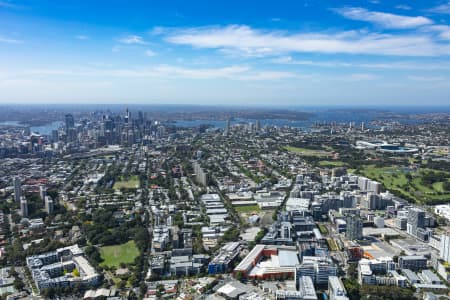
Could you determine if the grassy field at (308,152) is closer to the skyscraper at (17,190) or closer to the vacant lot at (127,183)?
the vacant lot at (127,183)

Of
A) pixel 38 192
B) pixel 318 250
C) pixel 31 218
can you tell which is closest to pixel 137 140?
pixel 38 192

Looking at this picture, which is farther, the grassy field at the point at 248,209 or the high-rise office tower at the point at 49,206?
the grassy field at the point at 248,209

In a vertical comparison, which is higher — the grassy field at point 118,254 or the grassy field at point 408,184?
the grassy field at point 408,184

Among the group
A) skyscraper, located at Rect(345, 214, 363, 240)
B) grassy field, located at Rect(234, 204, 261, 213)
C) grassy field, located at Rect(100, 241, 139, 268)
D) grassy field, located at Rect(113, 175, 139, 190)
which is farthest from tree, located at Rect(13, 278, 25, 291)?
grassy field, located at Rect(113, 175, 139, 190)

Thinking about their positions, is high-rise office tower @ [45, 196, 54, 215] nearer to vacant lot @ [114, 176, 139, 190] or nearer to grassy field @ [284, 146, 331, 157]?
vacant lot @ [114, 176, 139, 190]

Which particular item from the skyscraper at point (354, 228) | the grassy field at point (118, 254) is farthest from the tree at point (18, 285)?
the skyscraper at point (354, 228)

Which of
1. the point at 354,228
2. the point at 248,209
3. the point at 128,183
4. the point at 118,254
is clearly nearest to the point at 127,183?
the point at 128,183

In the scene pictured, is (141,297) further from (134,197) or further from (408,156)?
(408,156)
